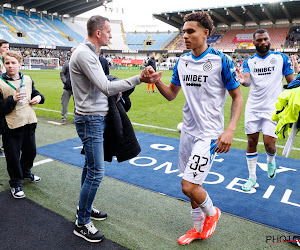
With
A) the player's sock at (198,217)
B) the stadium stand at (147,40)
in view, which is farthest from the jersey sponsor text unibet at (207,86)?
the stadium stand at (147,40)

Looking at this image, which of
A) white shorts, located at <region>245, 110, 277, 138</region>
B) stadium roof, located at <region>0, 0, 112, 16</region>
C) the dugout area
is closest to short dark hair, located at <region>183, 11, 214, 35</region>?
white shorts, located at <region>245, 110, 277, 138</region>

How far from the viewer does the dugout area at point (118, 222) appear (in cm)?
273

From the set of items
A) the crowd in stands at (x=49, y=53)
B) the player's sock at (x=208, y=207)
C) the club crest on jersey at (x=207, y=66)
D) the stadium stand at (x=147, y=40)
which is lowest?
the crowd in stands at (x=49, y=53)

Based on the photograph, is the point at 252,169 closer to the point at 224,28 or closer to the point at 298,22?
the point at 298,22

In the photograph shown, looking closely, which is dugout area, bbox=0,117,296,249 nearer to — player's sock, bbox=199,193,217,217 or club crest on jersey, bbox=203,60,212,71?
player's sock, bbox=199,193,217,217

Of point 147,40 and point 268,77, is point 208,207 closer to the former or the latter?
point 268,77

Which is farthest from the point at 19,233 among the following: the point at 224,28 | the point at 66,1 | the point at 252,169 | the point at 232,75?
the point at 224,28

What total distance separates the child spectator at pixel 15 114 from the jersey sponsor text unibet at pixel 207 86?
2.12 meters

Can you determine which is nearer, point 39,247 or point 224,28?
point 39,247

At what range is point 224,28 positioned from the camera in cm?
5456

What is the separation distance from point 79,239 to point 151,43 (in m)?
65.4

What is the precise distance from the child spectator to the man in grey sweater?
1272 millimetres

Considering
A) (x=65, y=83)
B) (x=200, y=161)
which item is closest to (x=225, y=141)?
(x=200, y=161)

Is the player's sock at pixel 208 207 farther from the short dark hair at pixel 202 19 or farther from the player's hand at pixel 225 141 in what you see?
the short dark hair at pixel 202 19
